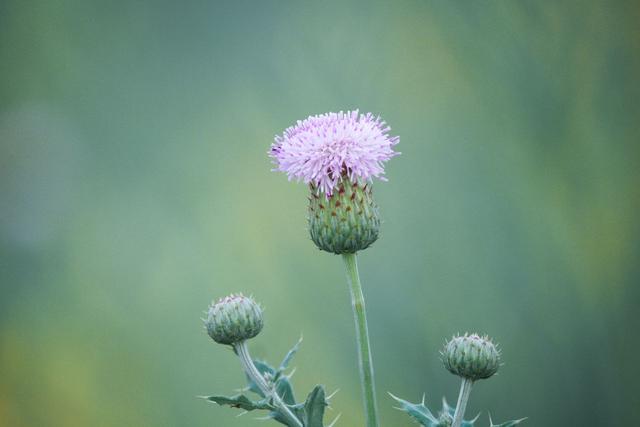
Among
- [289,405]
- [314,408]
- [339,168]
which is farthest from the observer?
[339,168]

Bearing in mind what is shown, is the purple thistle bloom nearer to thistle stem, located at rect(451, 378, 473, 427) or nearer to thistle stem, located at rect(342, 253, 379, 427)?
thistle stem, located at rect(342, 253, 379, 427)

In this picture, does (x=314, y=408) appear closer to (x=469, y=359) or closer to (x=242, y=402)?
(x=242, y=402)

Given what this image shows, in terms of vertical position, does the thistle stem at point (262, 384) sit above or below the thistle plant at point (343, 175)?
below

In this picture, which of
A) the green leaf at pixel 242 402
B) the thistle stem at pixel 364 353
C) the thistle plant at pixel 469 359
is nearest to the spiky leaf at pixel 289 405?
the green leaf at pixel 242 402

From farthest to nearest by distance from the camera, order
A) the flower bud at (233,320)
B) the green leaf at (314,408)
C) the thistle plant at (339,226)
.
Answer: the flower bud at (233,320), the thistle plant at (339,226), the green leaf at (314,408)

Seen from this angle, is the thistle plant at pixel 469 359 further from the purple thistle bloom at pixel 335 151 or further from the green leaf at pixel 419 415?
the purple thistle bloom at pixel 335 151

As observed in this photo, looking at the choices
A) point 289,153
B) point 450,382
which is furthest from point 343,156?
point 450,382

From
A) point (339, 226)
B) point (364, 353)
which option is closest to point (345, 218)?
point (339, 226)

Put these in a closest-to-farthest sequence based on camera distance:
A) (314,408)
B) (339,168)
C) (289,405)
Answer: (314,408) < (289,405) < (339,168)
